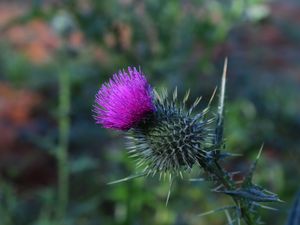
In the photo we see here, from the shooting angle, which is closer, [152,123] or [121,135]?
[152,123]

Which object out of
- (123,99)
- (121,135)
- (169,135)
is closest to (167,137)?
(169,135)

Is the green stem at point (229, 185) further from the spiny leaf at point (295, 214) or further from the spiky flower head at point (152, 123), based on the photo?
the spiny leaf at point (295, 214)

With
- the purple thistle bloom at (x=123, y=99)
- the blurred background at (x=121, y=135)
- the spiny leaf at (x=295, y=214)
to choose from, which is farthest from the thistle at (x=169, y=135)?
the blurred background at (x=121, y=135)

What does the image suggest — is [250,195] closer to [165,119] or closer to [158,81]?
[165,119]

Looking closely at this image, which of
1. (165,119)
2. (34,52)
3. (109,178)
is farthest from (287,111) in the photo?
(34,52)

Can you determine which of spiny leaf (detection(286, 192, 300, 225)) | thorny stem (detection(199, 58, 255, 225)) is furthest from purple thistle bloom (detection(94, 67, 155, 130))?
spiny leaf (detection(286, 192, 300, 225))

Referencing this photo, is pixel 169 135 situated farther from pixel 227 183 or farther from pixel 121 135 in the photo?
pixel 121 135

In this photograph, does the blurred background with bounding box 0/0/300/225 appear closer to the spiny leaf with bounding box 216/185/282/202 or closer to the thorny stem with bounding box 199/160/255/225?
the thorny stem with bounding box 199/160/255/225
